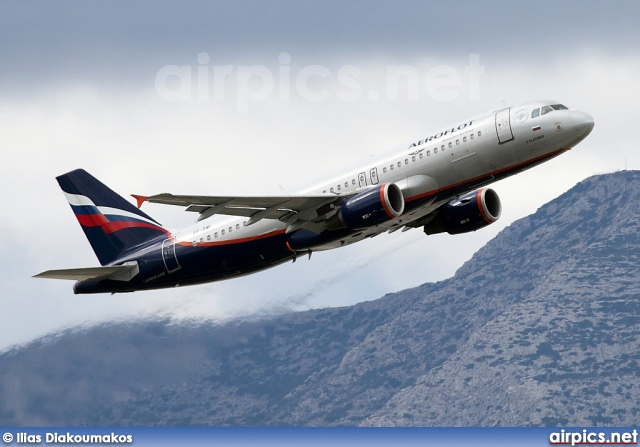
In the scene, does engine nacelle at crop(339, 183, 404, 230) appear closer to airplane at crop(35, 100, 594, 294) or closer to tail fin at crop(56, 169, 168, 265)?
airplane at crop(35, 100, 594, 294)

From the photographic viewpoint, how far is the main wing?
61500 millimetres

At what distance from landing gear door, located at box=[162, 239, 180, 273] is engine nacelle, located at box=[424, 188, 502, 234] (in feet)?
49.2

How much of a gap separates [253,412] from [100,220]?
12529 cm

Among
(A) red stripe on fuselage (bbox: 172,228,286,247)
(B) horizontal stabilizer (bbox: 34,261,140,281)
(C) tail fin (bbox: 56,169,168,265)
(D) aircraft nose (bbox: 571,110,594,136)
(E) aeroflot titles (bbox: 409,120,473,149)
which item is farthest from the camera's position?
(C) tail fin (bbox: 56,169,168,265)

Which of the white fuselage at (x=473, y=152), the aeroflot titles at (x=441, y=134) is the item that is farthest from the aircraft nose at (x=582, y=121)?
the aeroflot titles at (x=441, y=134)

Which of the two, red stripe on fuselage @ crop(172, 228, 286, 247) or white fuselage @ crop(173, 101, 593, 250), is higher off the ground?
white fuselage @ crop(173, 101, 593, 250)

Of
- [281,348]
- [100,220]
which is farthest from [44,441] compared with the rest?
[281,348]

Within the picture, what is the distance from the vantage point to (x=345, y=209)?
6228 centimetres

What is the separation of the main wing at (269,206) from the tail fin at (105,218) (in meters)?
10.3

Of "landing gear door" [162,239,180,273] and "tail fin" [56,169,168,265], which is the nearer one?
"landing gear door" [162,239,180,273]

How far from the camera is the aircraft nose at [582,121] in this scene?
200 feet

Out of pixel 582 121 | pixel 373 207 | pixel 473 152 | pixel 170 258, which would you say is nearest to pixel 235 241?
pixel 170 258

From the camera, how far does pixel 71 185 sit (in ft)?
250

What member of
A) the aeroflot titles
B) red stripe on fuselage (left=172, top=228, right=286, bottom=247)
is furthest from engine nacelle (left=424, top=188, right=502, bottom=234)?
red stripe on fuselage (left=172, top=228, right=286, bottom=247)
